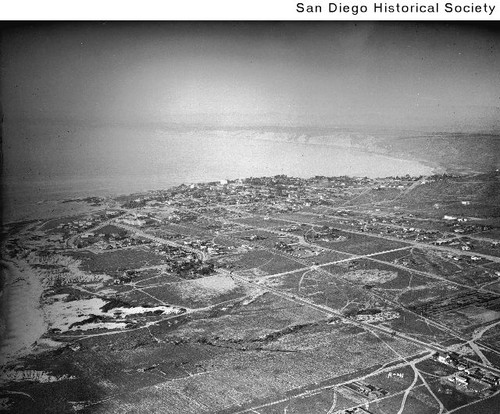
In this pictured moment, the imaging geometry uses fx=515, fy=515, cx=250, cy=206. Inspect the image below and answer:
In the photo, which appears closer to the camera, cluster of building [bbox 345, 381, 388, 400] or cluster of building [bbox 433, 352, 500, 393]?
cluster of building [bbox 345, 381, 388, 400]

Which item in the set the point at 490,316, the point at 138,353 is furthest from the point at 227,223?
the point at 490,316

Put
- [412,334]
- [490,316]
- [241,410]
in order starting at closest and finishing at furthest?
[241,410] → [412,334] → [490,316]

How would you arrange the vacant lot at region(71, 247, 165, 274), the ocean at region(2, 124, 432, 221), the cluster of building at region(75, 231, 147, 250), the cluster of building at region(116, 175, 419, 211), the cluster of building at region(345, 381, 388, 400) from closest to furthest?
the cluster of building at region(345, 381, 388, 400) < the ocean at region(2, 124, 432, 221) < the vacant lot at region(71, 247, 165, 274) < the cluster of building at region(75, 231, 147, 250) < the cluster of building at region(116, 175, 419, 211)

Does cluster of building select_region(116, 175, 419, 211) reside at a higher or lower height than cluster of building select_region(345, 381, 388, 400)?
higher

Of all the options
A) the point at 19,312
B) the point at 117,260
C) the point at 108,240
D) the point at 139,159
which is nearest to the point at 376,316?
the point at 117,260

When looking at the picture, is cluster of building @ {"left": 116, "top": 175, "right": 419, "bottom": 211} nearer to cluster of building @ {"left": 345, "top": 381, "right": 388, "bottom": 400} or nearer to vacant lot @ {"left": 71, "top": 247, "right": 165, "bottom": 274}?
vacant lot @ {"left": 71, "top": 247, "right": 165, "bottom": 274}

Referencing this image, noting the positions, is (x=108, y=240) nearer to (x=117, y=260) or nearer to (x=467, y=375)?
(x=117, y=260)

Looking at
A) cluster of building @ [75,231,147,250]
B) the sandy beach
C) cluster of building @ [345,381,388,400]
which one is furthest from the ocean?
cluster of building @ [345,381,388,400]

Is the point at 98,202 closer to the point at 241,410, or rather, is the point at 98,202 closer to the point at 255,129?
the point at 255,129
